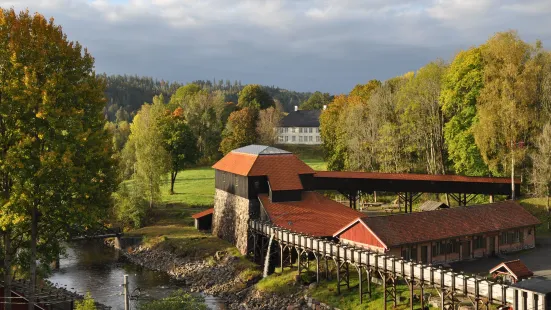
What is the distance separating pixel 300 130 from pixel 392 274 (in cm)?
7538

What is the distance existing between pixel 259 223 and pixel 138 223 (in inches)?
764

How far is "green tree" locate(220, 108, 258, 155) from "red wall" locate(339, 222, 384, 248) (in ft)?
142

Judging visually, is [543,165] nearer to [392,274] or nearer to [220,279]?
[392,274]

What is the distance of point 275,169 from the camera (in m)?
44.0

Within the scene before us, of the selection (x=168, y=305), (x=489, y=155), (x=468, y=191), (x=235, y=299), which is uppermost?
(x=489, y=155)

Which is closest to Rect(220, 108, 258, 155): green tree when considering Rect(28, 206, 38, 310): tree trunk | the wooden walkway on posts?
the wooden walkway on posts

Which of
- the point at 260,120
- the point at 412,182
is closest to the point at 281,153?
the point at 412,182

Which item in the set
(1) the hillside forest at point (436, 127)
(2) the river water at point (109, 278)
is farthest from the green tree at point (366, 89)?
(2) the river water at point (109, 278)

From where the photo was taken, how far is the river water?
35.9 m

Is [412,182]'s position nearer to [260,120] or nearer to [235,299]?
[235,299]

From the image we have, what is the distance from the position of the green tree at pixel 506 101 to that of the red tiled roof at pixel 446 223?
7.08m

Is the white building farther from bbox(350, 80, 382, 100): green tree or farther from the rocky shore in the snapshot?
the rocky shore

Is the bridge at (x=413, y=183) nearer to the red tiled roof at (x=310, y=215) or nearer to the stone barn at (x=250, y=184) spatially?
the stone barn at (x=250, y=184)

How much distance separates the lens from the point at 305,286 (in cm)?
3456
